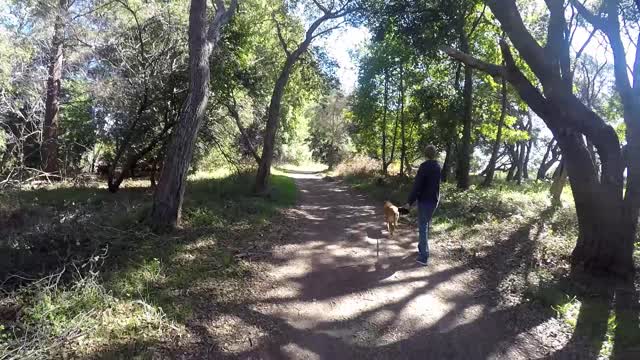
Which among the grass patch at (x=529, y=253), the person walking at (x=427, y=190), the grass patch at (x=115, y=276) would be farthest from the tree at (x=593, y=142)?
the grass patch at (x=115, y=276)

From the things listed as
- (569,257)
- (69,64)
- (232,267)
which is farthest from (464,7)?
(69,64)

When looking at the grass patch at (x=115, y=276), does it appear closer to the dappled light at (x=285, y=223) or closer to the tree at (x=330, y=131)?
the dappled light at (x=285, y=223)

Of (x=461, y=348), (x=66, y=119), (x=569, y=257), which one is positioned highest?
(x=66, y=119)

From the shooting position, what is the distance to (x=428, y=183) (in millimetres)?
7992

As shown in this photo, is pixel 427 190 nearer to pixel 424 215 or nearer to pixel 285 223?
pixel 424 215

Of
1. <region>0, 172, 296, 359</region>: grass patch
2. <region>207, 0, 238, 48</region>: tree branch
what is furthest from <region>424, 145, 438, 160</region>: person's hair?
<region>207, 0, 238, 48</region>: tree branch

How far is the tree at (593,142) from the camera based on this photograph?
7586 millimetres

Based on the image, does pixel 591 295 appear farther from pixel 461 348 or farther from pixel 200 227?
pixel 200 227

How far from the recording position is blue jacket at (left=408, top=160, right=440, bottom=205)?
7.95 meters

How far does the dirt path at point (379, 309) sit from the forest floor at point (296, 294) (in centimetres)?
2

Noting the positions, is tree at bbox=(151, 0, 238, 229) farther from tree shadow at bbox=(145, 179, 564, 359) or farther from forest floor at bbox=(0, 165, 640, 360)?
tree shadow at bbox=(145, 179, 564, 359)

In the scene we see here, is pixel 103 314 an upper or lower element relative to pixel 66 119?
lower

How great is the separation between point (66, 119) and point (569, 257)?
23699mm

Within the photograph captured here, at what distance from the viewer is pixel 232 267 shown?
7664mm
